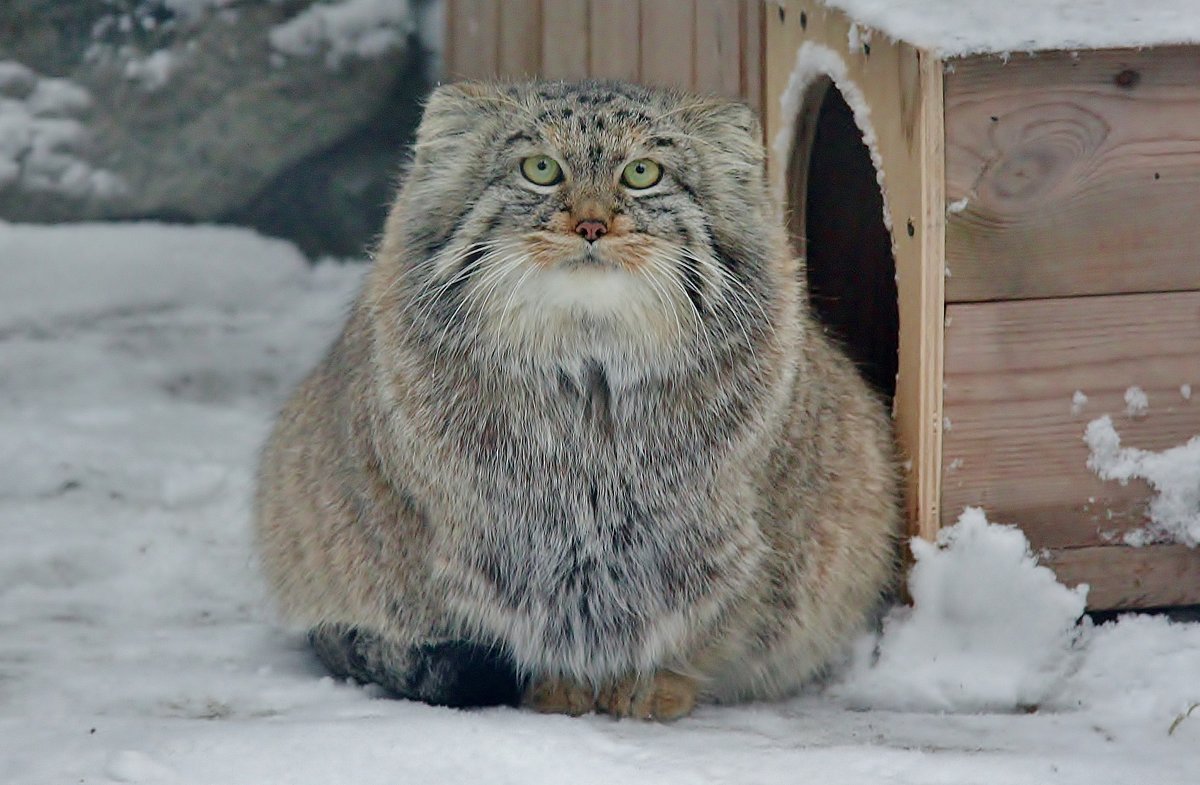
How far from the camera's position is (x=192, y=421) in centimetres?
455

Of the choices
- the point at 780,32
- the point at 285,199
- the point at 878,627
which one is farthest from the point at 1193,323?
the point at 285,199

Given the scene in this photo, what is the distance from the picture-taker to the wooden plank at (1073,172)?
2.83m

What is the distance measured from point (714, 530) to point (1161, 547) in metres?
0.91

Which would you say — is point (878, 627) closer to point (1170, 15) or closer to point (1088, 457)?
point (1088, 457)

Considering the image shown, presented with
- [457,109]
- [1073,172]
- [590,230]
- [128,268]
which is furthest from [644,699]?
[128,268]

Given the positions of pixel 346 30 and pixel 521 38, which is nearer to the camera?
pixel 521 38

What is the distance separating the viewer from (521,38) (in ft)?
15.1

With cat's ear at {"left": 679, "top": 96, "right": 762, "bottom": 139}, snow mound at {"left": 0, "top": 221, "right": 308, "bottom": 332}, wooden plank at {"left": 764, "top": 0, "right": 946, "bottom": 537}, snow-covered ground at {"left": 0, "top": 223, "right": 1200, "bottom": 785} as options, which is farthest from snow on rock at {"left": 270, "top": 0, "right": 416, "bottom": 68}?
cat's ear at {"left": 679, "top": 96, "right": 762, "bottom": 139}

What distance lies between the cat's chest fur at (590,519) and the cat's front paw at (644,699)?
0.24ft

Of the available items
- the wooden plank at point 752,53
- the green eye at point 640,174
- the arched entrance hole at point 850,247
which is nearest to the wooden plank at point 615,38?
the wooden plank at point 752,53

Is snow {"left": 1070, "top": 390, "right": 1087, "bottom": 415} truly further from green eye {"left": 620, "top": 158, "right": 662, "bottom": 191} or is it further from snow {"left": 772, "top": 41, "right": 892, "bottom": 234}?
green eye {"left": 620, "top": 158, "right": 662, "bottom": 191}

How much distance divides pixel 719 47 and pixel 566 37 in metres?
0.51

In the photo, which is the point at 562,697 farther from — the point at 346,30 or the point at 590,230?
the point at 346,30

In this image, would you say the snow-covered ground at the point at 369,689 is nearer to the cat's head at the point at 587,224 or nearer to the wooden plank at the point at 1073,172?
the wooden plank at the point at 1073,172
